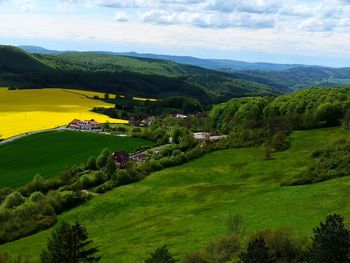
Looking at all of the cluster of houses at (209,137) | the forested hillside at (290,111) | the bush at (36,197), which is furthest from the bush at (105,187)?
the forested hillside at (290,111)

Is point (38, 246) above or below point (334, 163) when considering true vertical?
below

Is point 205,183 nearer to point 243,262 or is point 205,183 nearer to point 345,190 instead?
point 345,190

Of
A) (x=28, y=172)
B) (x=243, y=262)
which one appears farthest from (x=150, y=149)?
(x=243, y=262)

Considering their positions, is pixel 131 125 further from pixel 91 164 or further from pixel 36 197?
pixel 36 197

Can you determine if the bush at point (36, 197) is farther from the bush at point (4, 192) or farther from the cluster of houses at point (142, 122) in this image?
the cluster of houses at point (142, 122)

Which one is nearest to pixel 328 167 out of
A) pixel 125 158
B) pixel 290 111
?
pixel 125 158

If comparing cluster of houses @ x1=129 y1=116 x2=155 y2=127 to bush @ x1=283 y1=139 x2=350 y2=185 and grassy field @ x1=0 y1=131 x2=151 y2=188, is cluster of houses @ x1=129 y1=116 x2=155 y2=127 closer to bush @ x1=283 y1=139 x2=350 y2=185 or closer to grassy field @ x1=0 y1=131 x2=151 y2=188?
grassy field @ x1=0 y1=131 x2=151 y2=188
